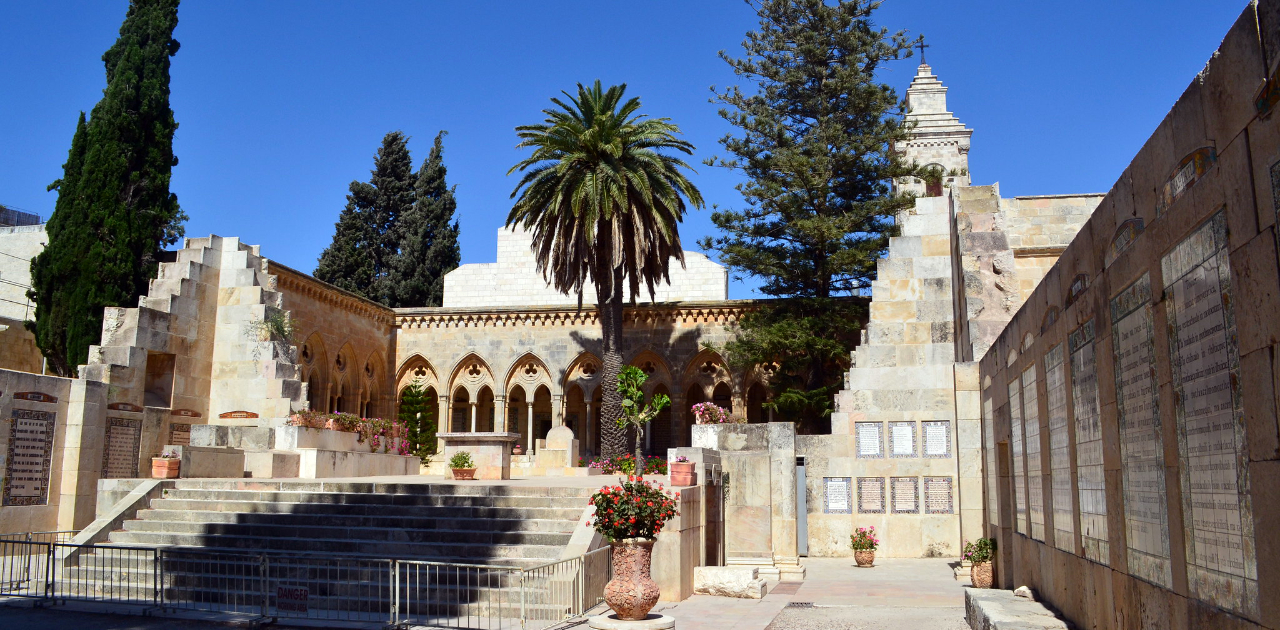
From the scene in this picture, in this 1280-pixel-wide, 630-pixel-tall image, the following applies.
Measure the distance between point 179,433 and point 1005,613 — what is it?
16421 millimetres

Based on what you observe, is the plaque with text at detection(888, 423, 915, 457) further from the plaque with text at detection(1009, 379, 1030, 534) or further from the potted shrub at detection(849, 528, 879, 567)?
the plaque with text at detection(1009, 379, 1030, 534)

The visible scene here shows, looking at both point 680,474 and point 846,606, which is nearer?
point 846,606

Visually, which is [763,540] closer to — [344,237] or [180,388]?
[180,388]

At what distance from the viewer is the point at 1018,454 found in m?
10.8

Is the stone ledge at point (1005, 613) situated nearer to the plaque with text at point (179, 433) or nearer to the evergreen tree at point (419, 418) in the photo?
the plaque with text at point (179, 433)

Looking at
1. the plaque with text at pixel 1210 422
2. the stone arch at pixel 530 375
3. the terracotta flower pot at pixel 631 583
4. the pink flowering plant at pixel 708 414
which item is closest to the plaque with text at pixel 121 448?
the pink flowering plant at pixel 708 414

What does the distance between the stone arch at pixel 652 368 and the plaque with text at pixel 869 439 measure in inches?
451

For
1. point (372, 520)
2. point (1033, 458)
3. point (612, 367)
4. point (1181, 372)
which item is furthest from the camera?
point (612, 367)

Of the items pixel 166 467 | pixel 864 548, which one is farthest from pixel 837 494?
pixel 166 467

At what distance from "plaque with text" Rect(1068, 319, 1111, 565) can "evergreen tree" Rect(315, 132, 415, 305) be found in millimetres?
33082

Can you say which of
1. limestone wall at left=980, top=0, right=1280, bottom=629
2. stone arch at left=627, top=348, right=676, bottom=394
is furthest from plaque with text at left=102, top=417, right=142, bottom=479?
limestone wall at left=980, top=0, right=1280, bottom=629

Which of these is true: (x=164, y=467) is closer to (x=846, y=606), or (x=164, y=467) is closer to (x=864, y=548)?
(x=846, y=606)

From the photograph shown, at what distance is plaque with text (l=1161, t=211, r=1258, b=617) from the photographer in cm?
441

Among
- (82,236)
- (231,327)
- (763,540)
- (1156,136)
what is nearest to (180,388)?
(231,327)
